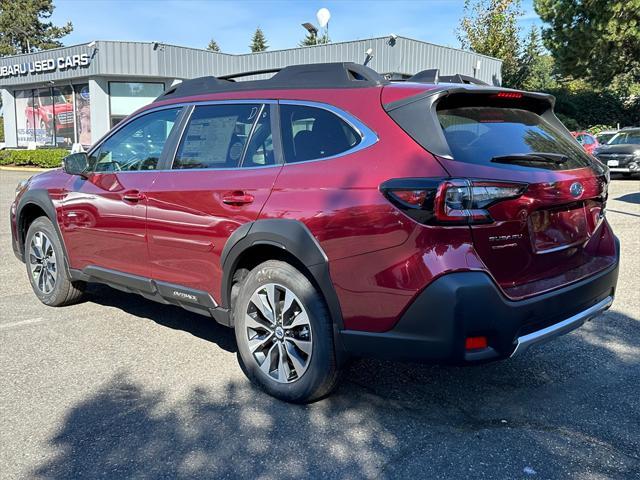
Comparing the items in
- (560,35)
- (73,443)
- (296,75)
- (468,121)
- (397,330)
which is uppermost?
(560,35)

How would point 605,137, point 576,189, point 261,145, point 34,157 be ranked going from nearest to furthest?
point 576,189
point 261,145
point 605,137
point 34,157

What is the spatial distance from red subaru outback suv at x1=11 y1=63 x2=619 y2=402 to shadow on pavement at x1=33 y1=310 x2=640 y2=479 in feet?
1.00

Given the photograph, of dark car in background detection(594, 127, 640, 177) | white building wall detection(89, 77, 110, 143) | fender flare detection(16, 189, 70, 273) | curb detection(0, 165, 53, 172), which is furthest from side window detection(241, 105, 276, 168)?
white building wall detection(89, 77, 110, 143)

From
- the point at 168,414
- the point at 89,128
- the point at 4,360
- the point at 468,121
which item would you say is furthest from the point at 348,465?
the point at 89,128

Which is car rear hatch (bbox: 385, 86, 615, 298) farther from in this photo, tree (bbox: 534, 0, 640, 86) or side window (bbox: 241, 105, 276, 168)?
tree (bbox: 534, 0, 640, 86)

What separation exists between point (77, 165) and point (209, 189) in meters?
1.73

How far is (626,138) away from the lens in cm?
1872

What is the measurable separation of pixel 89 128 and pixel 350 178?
24.6m

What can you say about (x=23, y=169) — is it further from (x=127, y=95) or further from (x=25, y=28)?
(x=25, y=28)

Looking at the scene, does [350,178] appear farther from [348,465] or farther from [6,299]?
[6,299]

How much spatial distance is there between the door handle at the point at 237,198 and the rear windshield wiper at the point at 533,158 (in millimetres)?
1411

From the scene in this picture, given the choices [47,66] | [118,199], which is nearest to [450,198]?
[118,199]

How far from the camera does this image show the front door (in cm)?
418

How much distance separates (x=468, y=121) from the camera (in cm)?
309
